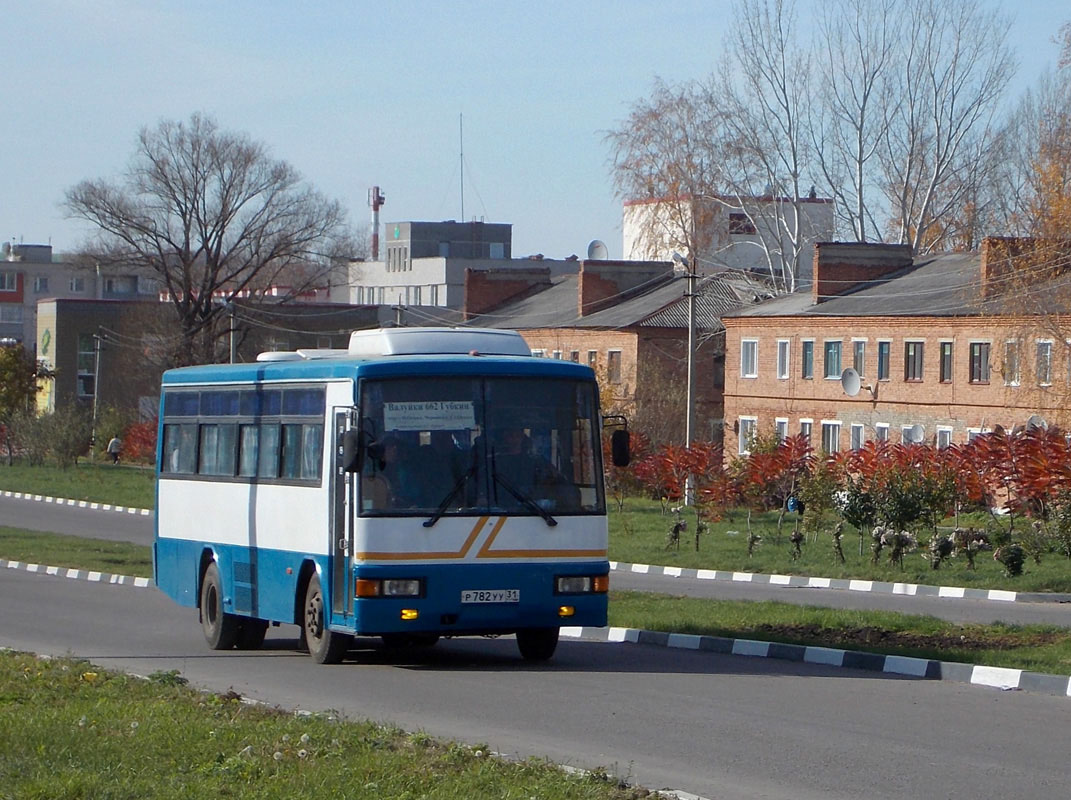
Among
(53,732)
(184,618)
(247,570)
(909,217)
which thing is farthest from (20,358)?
(53,732)

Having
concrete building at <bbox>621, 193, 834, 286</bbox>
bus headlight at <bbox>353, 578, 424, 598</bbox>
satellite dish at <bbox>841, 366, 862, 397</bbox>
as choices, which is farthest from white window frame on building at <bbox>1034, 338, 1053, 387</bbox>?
bus headlight at <bbox>353, 578, 424, 598</bbox>

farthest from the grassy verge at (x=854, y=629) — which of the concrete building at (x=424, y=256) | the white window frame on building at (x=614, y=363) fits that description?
the concrete building at (x=424, y=256)

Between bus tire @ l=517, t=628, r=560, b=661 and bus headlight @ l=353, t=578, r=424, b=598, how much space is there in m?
1.47

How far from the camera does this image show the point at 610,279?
250ft

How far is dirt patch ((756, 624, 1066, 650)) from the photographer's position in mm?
14812

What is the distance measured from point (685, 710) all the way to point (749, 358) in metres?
53.0

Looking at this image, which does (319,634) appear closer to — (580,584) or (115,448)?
(580,584)

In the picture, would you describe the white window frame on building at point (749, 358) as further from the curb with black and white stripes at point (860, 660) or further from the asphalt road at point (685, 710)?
the asphalt road at point (685, 710)

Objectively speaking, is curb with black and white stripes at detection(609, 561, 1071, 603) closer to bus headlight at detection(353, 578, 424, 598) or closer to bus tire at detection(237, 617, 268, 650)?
bus tire at detection(237, 617, 268, 650)

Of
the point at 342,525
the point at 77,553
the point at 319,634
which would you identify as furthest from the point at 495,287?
the point at 342,525

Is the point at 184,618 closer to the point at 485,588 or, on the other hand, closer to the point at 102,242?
the point at 485,588

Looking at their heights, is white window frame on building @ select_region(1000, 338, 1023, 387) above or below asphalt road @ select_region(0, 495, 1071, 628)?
above

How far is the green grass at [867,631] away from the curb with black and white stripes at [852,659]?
18 centimetres

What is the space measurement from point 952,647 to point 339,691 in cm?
570
